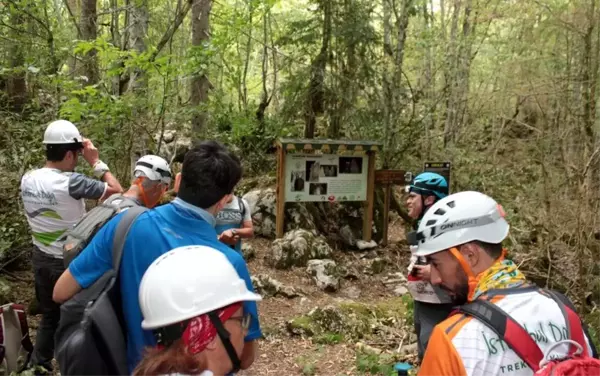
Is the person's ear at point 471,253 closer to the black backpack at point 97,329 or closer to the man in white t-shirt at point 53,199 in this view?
the black backpack at point 97,329

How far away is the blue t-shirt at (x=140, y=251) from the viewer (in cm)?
197

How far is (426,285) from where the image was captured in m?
3.13

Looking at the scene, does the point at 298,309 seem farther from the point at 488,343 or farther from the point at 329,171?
the point at 488,343

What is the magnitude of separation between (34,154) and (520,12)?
10.6 m

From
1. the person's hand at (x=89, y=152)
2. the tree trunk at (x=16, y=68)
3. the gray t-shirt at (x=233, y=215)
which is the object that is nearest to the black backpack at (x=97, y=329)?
the person's hand at (x=89, y=152)

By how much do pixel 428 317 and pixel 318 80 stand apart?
7620 millimetres

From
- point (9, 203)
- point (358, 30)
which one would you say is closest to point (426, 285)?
point (9, 203)

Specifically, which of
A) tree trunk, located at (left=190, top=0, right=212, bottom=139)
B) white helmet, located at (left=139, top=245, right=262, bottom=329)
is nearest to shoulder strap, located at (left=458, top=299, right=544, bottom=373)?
white helmet, located at (left=139, top=245, right=262, bottom=329)

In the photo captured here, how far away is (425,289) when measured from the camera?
3141mm

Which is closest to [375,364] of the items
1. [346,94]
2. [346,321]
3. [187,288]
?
[346,321]

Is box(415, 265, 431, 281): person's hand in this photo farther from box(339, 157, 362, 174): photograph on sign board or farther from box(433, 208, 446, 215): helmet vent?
box(339, 157, 362, 174): photograph on sign board

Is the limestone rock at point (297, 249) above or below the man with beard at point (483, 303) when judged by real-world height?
below

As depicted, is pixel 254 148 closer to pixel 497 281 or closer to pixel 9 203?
pixel 9 203

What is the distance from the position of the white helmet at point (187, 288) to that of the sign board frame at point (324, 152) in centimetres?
682
